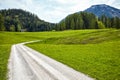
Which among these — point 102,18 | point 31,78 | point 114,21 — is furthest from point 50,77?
point 102,18

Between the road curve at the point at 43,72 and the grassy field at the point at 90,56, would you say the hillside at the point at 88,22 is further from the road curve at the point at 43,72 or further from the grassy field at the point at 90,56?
the road curve at the point at 43,72

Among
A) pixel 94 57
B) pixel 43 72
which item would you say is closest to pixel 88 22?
pixel 94 57

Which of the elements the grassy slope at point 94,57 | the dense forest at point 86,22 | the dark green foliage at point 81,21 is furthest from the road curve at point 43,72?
the dark green foliage at point 81,21

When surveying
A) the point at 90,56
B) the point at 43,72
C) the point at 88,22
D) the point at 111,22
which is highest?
the point at 88,22

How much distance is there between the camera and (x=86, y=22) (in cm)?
16912

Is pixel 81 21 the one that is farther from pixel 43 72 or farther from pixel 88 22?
pixel 43 72

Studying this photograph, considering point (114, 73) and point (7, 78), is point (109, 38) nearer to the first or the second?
point (114, 73)

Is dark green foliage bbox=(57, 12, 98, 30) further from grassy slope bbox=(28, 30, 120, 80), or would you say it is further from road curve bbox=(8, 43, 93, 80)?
road curve bbox=(8, 43, 93, 80)

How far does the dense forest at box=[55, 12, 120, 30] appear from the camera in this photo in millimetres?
152050

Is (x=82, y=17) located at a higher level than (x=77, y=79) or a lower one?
higher

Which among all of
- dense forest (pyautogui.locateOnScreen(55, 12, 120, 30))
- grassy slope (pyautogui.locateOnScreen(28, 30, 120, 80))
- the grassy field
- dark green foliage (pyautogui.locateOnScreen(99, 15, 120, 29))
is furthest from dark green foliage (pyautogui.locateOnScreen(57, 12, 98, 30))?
grassy slope (pyautogui.locateOnScreen(28, 30, 120, 80))

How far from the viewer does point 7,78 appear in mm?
17141

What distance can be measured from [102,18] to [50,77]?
155 meters

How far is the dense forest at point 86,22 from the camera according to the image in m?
152
